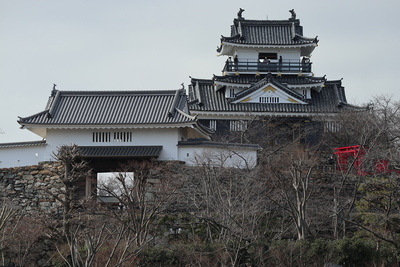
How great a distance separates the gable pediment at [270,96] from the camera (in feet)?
128

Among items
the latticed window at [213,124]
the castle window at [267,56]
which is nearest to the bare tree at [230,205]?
the latticed window at [213,124]

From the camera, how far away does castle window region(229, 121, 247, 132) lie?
36.8 metres

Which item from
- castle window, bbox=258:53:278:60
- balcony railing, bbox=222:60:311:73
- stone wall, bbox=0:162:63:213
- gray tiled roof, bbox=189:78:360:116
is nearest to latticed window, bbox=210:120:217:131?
gray tiled roof, bbox=189:78:360:116

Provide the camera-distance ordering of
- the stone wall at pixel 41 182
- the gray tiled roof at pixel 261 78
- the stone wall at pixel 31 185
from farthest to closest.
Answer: the gray tiled roof at pixel 261 78
the stone wall at pixel 31 185
the stone wall at pixel 41 182

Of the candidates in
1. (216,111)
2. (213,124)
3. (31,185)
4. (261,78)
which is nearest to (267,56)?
(261,78)

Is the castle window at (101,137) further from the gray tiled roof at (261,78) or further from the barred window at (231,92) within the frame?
the barred window at (231,92)

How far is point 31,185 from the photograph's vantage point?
2741 cm

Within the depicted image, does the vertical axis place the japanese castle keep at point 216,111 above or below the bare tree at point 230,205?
above

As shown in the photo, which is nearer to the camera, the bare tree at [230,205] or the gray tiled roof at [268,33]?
the bare tree at [230,205]

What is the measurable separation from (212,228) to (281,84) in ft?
60.0

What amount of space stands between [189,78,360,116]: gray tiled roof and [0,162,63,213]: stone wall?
1244cm

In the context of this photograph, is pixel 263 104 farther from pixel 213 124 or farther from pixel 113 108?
pixel 113 108

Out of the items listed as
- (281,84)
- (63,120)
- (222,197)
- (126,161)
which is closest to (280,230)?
(222,197)

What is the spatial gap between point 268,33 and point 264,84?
6155 millimetres
